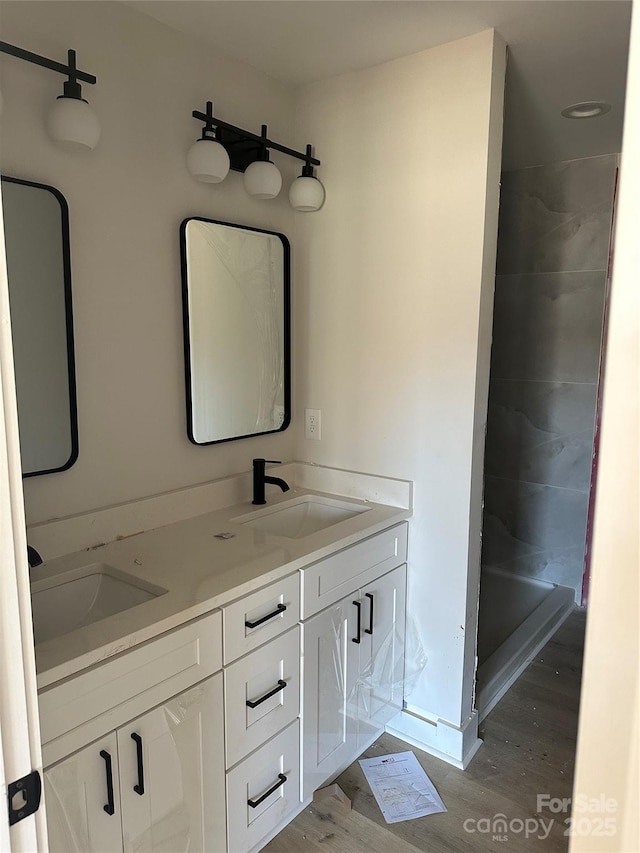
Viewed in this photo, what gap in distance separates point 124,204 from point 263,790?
1.73m

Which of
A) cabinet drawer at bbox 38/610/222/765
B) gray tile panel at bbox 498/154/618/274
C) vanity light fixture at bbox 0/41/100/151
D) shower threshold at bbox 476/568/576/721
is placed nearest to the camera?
cabinet drawer at bbox 38/610/222/765

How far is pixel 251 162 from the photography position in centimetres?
207

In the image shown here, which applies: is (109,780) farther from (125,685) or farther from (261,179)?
(261,179)

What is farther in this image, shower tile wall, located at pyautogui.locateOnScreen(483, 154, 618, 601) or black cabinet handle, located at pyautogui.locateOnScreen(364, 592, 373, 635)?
shower tile wall, located at pyautogui.locateOnScreen(483, 154, 618, 601)

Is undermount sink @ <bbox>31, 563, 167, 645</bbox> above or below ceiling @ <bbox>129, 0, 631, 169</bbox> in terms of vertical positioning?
below

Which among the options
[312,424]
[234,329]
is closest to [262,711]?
[312,424]

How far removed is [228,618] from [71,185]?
1.23 meters

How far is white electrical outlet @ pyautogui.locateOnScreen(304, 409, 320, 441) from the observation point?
7.86 ft

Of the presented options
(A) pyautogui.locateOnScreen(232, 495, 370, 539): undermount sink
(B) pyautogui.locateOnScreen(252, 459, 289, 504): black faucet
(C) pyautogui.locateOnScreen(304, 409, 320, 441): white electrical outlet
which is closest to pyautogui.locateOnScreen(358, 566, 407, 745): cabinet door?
(A) pyautogui.locateOnScreen(232, 495, 370, 539): undermount sink

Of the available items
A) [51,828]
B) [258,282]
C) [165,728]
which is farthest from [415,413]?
[51,828]

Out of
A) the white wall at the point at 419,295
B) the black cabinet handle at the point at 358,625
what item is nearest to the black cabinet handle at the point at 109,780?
the black cabinet handle at the point at 358,625

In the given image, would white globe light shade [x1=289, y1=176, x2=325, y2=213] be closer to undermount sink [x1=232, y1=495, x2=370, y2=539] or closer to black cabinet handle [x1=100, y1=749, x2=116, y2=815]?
undermount sink [x1=232, y1=495, x2=370, y2=539]

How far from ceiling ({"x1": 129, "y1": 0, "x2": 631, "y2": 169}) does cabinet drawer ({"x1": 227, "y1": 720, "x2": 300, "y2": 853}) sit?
2.09m

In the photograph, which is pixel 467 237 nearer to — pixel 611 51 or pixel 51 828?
pixel 611 51
